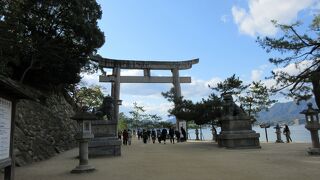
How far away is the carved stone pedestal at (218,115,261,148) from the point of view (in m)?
19.2

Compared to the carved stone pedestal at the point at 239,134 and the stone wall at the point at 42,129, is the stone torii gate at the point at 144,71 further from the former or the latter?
the carved stone pedestal at the point at 239,134

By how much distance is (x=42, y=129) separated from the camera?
58.3ft

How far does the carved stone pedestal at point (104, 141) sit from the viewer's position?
1654cm

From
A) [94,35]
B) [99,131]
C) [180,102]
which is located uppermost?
[94,35]

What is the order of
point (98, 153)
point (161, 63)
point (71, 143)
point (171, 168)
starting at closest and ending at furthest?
point (171, 168) < point (98, 153) < point (71, 143) < point (161, 63)

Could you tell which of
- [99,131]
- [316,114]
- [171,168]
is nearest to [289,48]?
[316,114]

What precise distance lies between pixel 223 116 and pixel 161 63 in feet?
45.7

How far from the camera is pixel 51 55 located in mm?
18125

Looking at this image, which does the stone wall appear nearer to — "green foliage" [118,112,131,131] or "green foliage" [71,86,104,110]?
"green foliage" [71,86,104,110]

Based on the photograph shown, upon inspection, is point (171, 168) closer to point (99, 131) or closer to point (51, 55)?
point (99, 131)

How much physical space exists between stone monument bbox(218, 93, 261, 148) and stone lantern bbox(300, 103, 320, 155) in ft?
17.5

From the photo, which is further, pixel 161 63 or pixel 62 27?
pixel 161 63

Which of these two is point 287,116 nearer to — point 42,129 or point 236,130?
point 236,130

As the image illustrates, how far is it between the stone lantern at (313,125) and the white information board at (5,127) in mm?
11476
